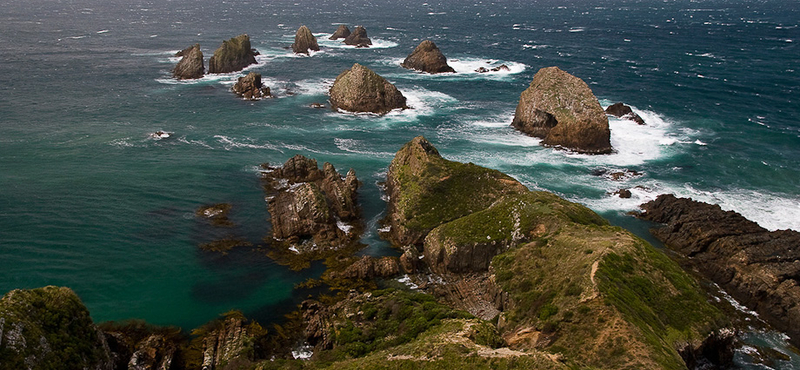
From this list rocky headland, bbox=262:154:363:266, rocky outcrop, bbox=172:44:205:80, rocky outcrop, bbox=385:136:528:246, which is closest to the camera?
rocky headland, bbox=262:154:363:266

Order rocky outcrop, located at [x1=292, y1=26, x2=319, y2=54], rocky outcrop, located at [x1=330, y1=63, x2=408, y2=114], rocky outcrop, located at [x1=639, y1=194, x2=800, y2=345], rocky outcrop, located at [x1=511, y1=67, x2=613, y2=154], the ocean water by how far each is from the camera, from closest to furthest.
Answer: rocky outcrop, located at [x1=639, y1=194, x2=800, y2=345] → the ocean water → rocky outcrop, located at [x1=511, y1=67, x2=613, y2=154] → rocky outcrop, located at [x1=330, y1=63, x2=408, y2=114] → rocky outcrop, located at [x1=292, y1=26, x2=319, y2=54]

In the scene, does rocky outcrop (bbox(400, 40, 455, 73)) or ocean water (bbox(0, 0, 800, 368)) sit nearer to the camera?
ocean water (bbox(0, 0, 800, 368))

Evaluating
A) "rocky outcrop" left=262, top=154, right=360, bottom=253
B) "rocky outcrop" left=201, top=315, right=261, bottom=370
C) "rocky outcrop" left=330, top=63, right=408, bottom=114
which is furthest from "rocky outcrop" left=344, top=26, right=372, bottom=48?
"rocky outcrop" left=201, top=315, right=261, bottom=370

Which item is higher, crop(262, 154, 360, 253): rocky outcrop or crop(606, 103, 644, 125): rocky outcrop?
crop(606, 103, 644, 125): rocky outcrop

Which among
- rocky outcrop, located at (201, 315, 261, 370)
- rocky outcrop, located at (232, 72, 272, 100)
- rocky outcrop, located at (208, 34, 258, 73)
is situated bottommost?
rocky outcrop, located at (201, 315, 261, 370)

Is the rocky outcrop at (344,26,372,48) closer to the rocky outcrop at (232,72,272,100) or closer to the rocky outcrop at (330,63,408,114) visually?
the rocky outcrop at (232,72,272,100)

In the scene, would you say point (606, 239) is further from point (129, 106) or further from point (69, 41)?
point (69, 41)

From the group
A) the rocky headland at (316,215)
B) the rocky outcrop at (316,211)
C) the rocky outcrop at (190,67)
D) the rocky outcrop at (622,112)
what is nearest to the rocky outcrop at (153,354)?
the rocky headland at (316,215)

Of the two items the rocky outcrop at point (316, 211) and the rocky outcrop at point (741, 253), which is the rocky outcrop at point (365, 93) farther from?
the rocky outcrop at point (741, 253)
